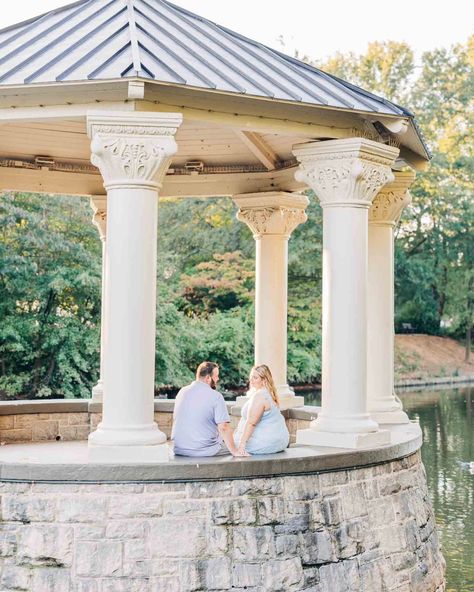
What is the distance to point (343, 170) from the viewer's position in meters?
9.15

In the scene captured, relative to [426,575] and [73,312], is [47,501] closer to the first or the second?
[426,575]

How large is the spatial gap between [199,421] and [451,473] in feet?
37.2

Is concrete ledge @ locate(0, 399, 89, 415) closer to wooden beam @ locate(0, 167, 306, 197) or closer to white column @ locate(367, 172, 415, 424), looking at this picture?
wooden beam @ locate(0, 167, 306, 197)

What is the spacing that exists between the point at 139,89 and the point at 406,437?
14.4 ft

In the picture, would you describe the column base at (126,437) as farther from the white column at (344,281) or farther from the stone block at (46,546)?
the white column at (344,281)

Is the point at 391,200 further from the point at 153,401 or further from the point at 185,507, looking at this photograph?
the point at 185,507

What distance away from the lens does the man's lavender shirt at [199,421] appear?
8.18 meters

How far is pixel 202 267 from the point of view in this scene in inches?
1463

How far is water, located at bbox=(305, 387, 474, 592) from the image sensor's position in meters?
12.3

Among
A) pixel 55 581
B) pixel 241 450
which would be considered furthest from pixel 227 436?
pixel 55 581

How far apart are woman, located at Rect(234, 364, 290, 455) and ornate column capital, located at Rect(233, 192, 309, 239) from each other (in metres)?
3.79

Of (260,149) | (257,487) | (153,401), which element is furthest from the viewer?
(260,149)

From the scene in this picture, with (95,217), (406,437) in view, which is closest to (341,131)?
(406,437)

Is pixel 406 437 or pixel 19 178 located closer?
pixel 406 437
